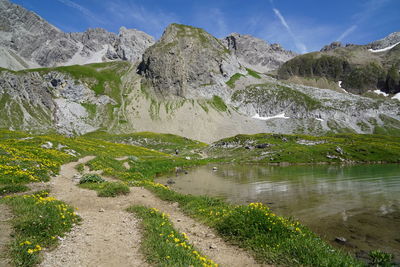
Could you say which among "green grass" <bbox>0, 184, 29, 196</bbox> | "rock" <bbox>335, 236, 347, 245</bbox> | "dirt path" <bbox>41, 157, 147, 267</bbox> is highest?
"green grass" <bbox>0, 184, 29, 196</bbox>

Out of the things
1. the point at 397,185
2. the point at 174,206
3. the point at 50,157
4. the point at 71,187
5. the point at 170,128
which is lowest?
the point at 397,185

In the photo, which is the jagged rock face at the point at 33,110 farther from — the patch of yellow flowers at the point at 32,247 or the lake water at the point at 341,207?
the patch of yellow flowers at the point at 32,247

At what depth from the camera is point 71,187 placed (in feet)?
64.4

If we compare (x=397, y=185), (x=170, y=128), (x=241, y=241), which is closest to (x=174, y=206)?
(x=241, y=241)

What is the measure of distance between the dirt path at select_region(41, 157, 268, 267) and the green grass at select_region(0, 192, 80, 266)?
0.44 meters

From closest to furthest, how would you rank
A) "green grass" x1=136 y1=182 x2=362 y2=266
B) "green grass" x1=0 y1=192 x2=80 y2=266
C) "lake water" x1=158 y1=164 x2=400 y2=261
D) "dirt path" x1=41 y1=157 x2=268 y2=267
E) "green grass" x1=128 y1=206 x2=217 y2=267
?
"green grass" x1=0 y1=192 x2=80 y2=266 → "green grass" x1=128 y1=206 x2=217 y2=267 → "dirt path" x1=41 y1=157 x2=268 y2=267 → "green grass" x1=136 y1=182 x2=362 y2=266 → "lake water" x1=158 y1=164 x2=400 y2=261

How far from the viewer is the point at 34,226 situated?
8977 mm

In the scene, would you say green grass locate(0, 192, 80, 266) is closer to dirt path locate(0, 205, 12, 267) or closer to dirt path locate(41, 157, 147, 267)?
dirt path locate(0, 205, 12, 267)

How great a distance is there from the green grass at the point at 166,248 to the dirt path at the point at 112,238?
1.36 feet

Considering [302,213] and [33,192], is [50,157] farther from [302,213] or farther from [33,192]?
[302,213]

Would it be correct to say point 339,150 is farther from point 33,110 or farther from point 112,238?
point 33,110

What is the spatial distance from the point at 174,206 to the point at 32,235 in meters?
10.3

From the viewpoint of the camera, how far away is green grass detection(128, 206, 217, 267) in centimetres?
785

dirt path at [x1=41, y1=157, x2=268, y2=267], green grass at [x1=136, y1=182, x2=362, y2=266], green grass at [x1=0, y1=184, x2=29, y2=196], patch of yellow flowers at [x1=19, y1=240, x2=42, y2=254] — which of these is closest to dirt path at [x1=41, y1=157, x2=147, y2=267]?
dirt path at [x1=41, y1=157, x2=268, y2=267]
